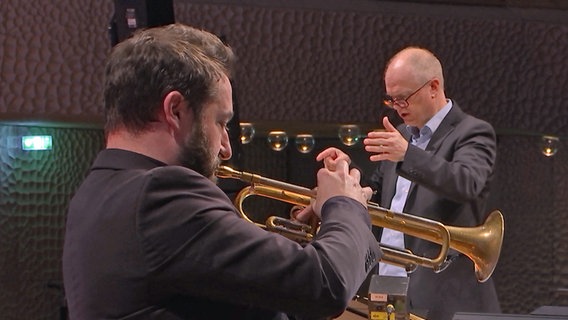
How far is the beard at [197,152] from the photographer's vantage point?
4.98 feet

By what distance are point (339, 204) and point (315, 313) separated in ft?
0.61

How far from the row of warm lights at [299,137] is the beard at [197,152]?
8.47 ft

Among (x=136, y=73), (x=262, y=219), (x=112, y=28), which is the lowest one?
(x=262, y=219)

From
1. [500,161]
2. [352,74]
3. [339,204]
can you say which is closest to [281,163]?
[352,74]

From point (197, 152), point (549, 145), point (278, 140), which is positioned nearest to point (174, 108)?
point (197, 152)

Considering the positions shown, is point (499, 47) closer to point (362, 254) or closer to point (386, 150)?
point (386, 150)

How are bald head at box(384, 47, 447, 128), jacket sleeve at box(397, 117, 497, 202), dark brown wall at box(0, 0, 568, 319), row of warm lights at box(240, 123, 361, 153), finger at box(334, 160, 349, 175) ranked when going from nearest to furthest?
finger at box(334, 160, 349, 175)
jacket sleeve at box(397, 117, 497, 202)
bald head at box(384, 47, 447, 128)
dark brown wall at box(0, 0, 568, 319)
row of warm lights at box(240, 123, 361, 153)

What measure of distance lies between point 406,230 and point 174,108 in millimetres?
1117

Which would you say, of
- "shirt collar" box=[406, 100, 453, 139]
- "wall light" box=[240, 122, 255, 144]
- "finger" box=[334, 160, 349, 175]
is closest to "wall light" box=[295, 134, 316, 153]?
"wall light" box=[240, 122, 255, 144]

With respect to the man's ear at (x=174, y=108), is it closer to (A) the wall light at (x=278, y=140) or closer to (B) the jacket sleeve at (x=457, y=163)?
(B) the jacket sleeve at (x=457, y=163)

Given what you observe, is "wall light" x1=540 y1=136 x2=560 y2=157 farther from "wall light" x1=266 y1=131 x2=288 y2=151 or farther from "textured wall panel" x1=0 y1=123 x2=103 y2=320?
"textured wall panel" x1=0 y1=123 x2=103 y2=320

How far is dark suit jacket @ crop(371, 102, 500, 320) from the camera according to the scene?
3010 millimetres

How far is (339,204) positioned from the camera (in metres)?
1.57

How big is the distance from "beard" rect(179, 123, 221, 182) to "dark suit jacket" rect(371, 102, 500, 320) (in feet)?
5.02
